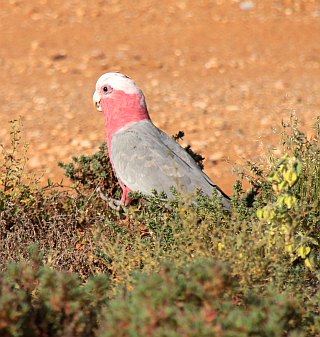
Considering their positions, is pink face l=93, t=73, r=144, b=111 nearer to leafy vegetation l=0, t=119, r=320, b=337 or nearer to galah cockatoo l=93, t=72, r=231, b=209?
galah cockatoo l=93, t=72, r=231, b=209

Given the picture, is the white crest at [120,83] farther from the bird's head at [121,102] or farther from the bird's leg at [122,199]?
the bird's leg at [122,199]

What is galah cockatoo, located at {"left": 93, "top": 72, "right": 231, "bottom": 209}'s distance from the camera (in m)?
5.25

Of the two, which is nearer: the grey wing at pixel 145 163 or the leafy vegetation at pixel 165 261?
the leafy vegetation at pixel 165 261

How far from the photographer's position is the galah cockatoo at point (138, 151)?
207 inches

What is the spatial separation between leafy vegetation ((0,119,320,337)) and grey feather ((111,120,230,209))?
0.53 ft

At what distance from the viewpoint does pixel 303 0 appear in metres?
12.6

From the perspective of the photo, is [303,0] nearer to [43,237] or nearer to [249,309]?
[43,237]

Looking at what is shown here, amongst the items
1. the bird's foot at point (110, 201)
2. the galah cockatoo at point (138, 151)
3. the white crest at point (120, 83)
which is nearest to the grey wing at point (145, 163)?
the galah cockatoo at point (138, 151)

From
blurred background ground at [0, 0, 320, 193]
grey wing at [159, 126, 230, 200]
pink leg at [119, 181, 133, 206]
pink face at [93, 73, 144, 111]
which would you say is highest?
pink face at [93, 73, 144, 111]

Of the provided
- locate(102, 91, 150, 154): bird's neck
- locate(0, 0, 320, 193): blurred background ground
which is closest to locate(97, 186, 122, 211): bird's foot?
locate(102, 91, 150, 154): bird's neck

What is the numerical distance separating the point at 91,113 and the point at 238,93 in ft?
5.66

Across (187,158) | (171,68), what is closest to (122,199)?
(187,158)

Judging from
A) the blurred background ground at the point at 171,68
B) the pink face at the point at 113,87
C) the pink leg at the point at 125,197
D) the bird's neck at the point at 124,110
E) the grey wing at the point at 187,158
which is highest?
the pink face at the point at 113,87

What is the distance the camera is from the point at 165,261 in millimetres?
3516
